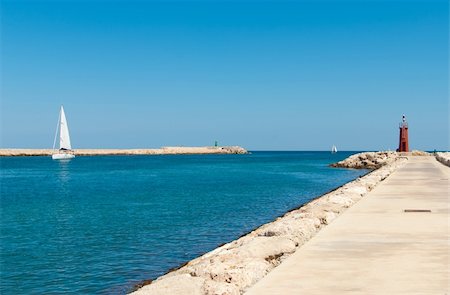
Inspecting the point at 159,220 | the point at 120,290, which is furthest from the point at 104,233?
the point at 120,290

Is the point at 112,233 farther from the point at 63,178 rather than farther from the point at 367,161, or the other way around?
the point at 367,161

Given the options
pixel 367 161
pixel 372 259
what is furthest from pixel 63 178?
pixel 372 259

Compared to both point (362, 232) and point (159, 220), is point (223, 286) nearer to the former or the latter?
point (362, 232)

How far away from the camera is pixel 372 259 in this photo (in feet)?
27.2

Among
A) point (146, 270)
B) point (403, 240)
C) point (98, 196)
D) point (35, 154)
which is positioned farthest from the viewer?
point (35, 154)

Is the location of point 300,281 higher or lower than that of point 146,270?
higher

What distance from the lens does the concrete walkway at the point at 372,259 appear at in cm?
670

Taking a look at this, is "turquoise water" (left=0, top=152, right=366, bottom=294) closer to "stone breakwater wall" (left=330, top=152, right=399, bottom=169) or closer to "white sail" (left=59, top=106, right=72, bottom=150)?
"stone breakwater wall" (left=330, top=152, right=399, bottom=169)

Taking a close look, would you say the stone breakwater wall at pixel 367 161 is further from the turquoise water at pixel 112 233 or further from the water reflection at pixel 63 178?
the turquoise water at pixel 112 233

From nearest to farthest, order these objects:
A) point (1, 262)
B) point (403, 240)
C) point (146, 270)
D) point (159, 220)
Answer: point (403, 240) < point (146, 270) < point (1, 262) < point (159, 220)

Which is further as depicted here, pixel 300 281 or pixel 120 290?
pixel 120 290

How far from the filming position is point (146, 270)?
1259cm

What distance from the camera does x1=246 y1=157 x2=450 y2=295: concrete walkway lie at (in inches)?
264

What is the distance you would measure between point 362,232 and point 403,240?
3.66ft
